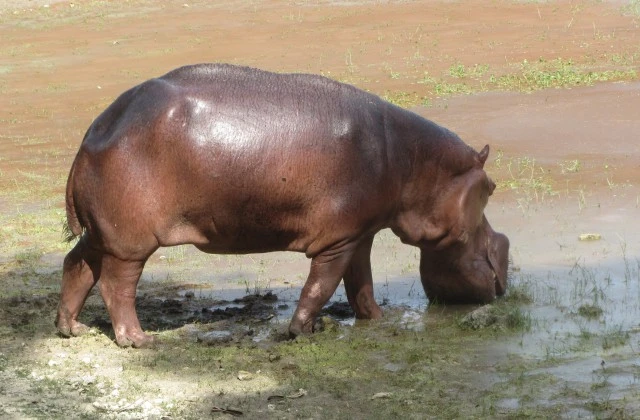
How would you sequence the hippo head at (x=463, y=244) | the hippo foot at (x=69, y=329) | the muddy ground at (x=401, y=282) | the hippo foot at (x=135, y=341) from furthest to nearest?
the hippo head at (x=463, y=244) → the hippo foot at (x=69, y=329) → the hippo foot at (x=135, y=341) → the muddy ground at (x=401, y=282)

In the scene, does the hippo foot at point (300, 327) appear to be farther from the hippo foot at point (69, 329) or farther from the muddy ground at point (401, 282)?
the hippo foot at point (69, 329)

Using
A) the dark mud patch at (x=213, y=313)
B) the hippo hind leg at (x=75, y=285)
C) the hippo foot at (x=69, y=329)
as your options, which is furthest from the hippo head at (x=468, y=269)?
the hippo foot at (x=69, y=329)

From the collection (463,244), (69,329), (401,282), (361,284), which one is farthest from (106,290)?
(401,282)

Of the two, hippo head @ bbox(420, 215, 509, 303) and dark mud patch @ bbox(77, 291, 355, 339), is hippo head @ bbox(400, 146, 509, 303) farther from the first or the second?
dark mud patch @ bbox(77, 291, 355, 339)

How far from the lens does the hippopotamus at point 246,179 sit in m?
6.61

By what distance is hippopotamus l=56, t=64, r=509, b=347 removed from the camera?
21.7ft

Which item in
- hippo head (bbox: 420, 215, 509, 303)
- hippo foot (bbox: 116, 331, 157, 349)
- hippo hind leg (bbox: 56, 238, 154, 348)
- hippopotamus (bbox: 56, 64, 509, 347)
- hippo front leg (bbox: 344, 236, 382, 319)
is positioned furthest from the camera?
hippo head (bbox: 420, 215, 509, 303)

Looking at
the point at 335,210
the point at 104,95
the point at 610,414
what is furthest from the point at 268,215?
the point at 104,95

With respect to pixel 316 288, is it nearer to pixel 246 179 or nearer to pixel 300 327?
pixel 300 327

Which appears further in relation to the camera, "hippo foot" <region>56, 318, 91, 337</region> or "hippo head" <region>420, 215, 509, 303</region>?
"hippo head" <region>420, 215, 509, 303</region>

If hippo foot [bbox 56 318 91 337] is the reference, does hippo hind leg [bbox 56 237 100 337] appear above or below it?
above

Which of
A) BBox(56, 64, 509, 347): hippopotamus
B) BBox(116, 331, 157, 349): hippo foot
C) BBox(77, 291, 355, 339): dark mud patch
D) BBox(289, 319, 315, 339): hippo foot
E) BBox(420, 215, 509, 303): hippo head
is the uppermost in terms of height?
BBox(56, 64, 509, 347): hippopotamus

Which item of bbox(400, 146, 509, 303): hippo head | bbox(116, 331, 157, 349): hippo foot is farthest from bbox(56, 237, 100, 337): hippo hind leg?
bbox(400, 146, 509, 303): hippo head

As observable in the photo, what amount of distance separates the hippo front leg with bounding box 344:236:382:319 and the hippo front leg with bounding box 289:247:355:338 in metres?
0.43
